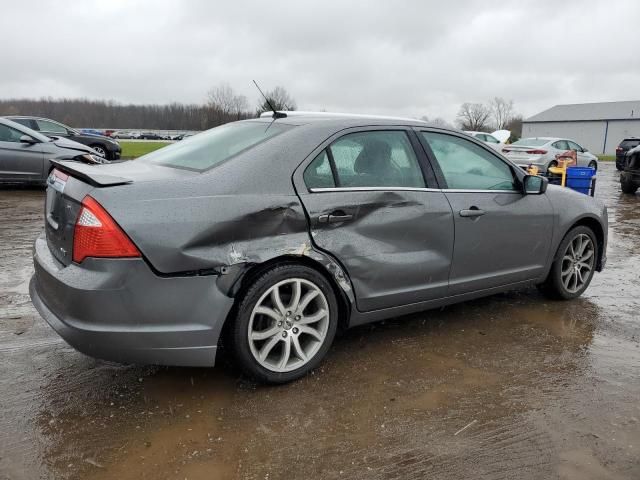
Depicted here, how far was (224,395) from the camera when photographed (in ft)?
9.77

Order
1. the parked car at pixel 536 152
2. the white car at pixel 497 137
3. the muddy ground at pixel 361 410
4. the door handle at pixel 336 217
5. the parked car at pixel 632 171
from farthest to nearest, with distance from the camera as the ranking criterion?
the white car at pixel 497 137, the parked car at pixel 536 152, the parked car at pixel 632 171, the door handle at pixel 336 217, the muddy ground at pixel 361 410

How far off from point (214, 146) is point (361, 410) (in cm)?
188

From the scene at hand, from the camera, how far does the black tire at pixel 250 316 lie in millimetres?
2848

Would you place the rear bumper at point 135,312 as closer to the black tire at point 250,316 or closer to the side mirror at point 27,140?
the black tire at point 250,316

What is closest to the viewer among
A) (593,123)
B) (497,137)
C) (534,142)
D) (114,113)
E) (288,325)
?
(288,325)

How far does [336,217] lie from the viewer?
3123 millimetres

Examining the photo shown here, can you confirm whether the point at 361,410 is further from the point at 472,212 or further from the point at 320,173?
the point at 472,212

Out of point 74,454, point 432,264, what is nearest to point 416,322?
point 432,264

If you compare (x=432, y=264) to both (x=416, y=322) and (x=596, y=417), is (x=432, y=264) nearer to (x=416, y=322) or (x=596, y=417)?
(x=416, y=322)

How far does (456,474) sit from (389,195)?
5.54 feet

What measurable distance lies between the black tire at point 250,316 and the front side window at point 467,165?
1.30 m

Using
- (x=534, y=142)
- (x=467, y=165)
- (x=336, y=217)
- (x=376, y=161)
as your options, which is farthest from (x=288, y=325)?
(x=534, y=142)

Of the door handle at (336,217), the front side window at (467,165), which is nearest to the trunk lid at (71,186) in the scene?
the door handle at (336,217)

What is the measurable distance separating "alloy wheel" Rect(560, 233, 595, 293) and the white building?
66.7 m
